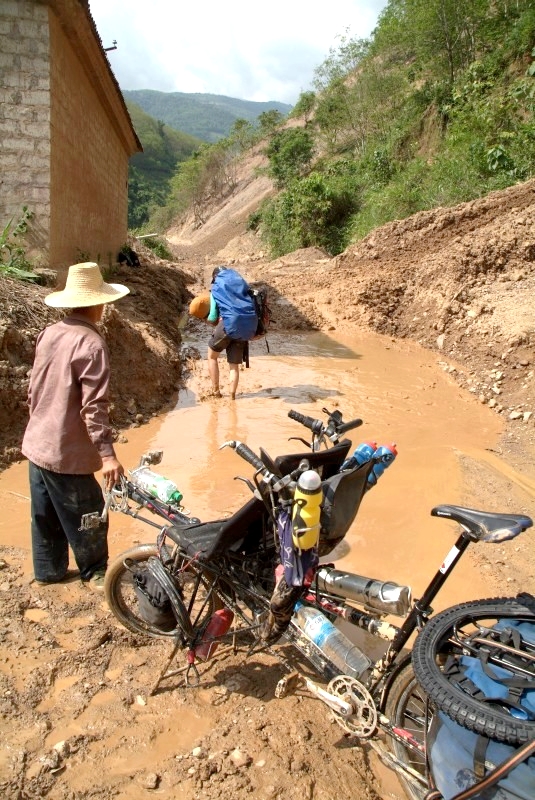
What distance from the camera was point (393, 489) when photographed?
479 centimetres

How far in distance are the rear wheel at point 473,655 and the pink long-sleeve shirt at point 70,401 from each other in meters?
1.77

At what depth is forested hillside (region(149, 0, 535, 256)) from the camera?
573 inches

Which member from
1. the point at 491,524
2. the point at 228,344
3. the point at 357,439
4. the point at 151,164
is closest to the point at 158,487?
the point at 491,524

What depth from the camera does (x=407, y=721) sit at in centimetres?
216

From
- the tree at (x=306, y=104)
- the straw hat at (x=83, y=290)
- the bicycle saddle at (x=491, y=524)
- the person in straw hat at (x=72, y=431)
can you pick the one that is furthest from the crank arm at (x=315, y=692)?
the tree at (x=306, y=104)

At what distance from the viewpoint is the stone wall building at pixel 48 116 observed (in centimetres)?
669

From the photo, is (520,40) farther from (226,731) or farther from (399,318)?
(226,731)

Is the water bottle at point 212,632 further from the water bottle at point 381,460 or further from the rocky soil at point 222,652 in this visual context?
the water bottle at point 381,460

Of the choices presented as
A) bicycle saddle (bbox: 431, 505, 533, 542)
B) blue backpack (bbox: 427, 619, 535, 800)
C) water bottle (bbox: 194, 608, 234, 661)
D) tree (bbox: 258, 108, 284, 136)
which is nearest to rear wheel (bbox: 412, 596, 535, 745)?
blue backpack (bbox: 427, 619, 535, 800)

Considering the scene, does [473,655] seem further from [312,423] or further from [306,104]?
[306,104]

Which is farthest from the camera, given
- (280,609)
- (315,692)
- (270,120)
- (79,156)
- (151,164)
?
(151,164)

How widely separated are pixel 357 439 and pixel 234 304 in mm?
2066

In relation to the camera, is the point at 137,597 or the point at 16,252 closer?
the point at 137,597

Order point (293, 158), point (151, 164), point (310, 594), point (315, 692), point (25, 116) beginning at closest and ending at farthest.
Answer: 1. point (315, 692)
2. point (310, 594)
3. point (25, 116)
4. point (293, 158)
5. point (151, 164)
